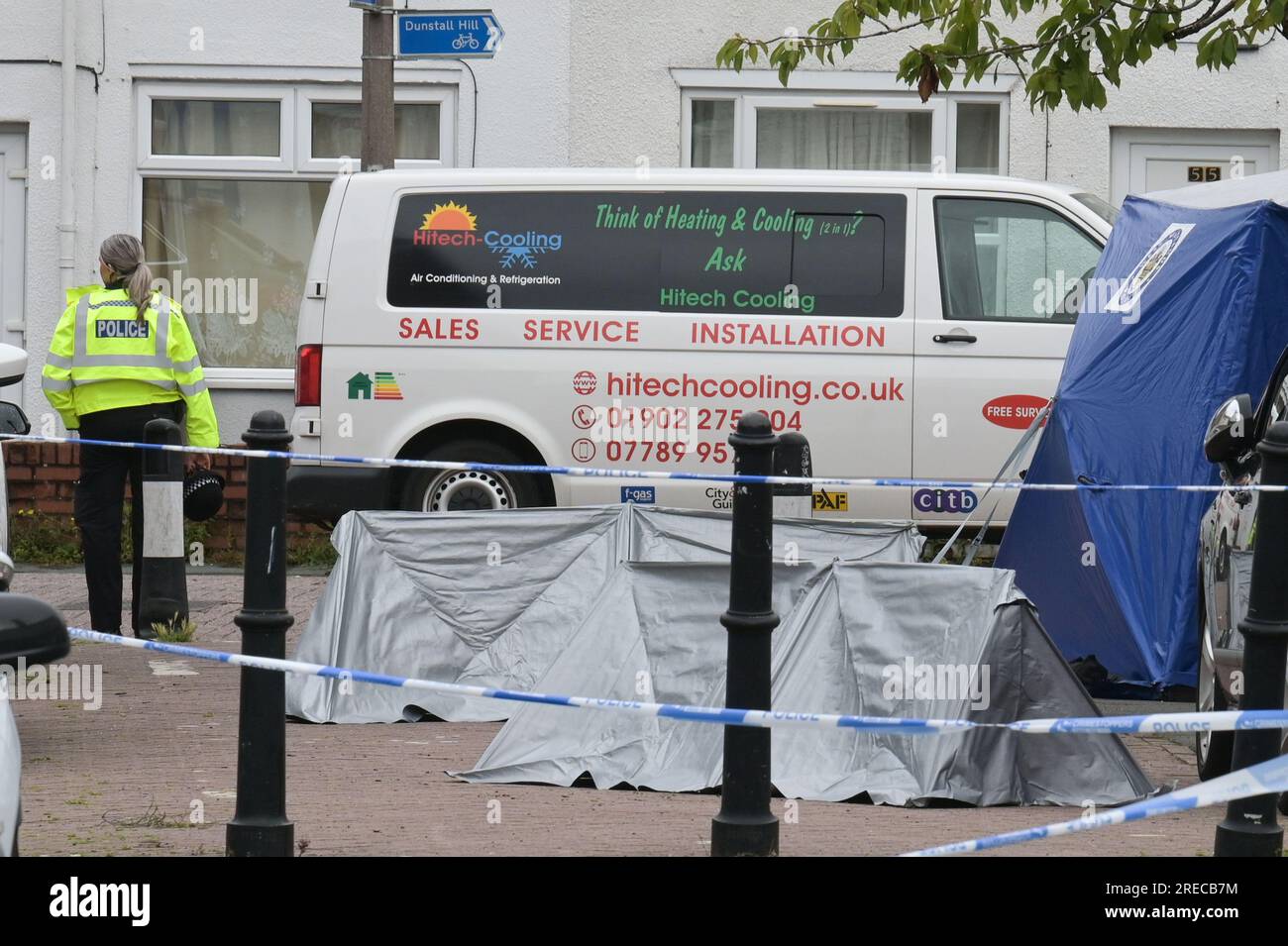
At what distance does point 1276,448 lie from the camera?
185 inches

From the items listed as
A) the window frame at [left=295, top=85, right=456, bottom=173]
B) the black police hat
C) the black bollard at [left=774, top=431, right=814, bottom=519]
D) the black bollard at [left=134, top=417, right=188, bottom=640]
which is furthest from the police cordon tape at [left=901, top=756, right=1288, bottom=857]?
the window frame at [left=295, top=85, right=456, bottom=173]

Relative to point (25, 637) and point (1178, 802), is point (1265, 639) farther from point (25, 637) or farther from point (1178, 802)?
point (25, 637)

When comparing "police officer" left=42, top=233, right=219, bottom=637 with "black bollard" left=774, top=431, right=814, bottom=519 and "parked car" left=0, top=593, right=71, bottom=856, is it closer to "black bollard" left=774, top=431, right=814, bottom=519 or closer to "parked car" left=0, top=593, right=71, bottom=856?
"black bollard" left=774, top=431, right=814, bottom=519

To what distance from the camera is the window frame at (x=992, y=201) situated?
33.5ft

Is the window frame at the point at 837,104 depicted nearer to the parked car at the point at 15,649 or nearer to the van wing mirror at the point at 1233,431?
the van wing mirror at the point at 1233,431

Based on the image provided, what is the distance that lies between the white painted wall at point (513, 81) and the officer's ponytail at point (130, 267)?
5.07 meters

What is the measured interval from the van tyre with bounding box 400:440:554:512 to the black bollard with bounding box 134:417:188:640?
4.75 ft

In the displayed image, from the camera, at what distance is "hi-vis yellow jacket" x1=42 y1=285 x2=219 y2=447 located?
898cm

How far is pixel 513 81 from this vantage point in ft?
46.5

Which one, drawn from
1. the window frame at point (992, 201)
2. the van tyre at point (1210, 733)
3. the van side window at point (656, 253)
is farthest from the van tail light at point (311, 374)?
the van tyre at point (1210, 733)

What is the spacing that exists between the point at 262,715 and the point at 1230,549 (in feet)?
10.4
